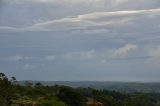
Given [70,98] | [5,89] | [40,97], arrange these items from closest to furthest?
[5,89], [40,97], [70,98]

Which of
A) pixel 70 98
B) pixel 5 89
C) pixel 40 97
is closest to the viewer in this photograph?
pixel 5 89

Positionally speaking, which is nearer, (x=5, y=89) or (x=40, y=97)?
(x=5, y=89)

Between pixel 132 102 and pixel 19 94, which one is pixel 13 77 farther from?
pixel 132 102

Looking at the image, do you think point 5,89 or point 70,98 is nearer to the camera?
point 5,89

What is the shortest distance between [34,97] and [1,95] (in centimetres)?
1763

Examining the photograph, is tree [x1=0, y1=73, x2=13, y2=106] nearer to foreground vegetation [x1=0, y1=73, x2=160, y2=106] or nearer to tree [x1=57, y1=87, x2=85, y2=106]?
foreground vegetation [x1=0, y1=73, x2=160, y2=106]

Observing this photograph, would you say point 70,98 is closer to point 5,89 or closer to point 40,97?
point 40,97

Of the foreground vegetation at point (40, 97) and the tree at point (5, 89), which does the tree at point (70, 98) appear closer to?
the foreground vegetation at point (40, 97)

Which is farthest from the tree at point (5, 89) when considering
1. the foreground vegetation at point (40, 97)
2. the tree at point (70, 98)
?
the tree at point (70, 98)

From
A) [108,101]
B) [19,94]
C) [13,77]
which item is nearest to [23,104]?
[13,77]

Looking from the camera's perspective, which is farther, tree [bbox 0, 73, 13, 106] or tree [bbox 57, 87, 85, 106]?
tree [bbox 57, 87, 85, 106]

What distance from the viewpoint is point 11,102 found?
87938mm

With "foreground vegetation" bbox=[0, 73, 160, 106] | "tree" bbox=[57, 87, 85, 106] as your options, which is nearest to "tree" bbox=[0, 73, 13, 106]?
"foreground vegetation" bbox=[0, 73, 160, 106]

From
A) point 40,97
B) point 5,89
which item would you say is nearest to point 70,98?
point 40,97
